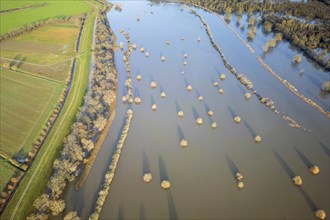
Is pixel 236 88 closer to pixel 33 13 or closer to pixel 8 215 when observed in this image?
pixel 8 215

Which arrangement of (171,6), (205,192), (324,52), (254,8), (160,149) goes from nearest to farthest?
(205,192)
(160,149)
(324,52)
(254,8)
(171,6)

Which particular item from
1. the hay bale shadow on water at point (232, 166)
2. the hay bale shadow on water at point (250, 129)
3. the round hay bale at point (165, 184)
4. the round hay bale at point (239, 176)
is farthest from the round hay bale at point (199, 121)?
the round hay bale at point (165, 184)

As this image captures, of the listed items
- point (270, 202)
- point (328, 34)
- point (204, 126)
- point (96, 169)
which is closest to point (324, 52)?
point (328, 34)

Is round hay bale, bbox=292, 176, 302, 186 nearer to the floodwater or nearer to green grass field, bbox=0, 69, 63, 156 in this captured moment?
the floodwater

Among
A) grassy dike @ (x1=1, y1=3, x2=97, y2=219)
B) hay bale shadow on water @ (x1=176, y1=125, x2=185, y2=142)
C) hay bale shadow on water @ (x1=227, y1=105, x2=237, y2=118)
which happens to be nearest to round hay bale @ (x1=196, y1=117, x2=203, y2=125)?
hay bale shadow on water @ (x1=176, y1=125, x2=185, y2=142)

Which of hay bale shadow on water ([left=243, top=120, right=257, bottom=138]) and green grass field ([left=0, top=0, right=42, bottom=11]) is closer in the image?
hay bale shadow on water ([left=243, top=120, right=257, bottom=138])

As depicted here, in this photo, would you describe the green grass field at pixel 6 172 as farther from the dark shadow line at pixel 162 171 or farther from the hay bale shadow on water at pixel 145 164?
the dark shadow line at pixel 162 171
